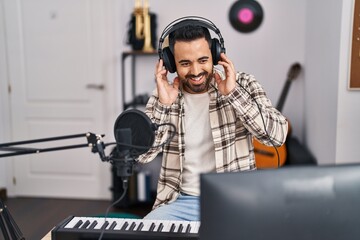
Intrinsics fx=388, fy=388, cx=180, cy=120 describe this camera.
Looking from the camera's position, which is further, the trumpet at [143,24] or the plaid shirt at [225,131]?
the trumpet at [143,24]

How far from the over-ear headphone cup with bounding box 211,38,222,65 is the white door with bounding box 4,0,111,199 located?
7.34ft

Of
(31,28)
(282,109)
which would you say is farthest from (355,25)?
(31,28)

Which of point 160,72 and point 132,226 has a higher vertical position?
point 160,72

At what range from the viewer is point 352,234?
2.27ft

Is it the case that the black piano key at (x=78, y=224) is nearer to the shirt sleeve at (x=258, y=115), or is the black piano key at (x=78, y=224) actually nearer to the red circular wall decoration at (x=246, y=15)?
the shirt sleeve at (x=258, y=115)

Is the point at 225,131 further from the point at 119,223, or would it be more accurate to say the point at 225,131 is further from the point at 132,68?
the point at 132,68

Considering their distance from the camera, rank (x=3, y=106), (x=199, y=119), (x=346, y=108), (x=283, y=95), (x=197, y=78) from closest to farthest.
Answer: (x=197, y=78) → (x=199, y=119) → (x=346, y=108) → (x=283, y=95) → (x=3, y=106)

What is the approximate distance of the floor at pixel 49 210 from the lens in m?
3.06

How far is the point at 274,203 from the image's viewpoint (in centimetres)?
67

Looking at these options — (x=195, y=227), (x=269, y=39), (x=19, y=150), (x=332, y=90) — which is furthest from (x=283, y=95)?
(x=19, y=150)

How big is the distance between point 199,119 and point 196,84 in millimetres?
155

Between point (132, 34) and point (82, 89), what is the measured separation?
0.70 m

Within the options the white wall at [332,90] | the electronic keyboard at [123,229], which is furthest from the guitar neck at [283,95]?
the electronic keyboard at [123,229]

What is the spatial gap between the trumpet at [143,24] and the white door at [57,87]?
0.35 meters
